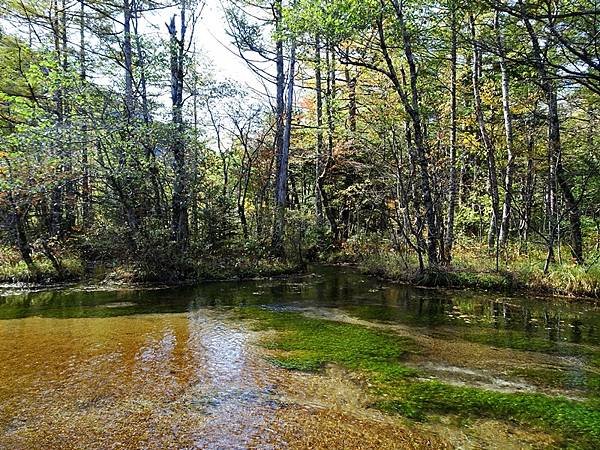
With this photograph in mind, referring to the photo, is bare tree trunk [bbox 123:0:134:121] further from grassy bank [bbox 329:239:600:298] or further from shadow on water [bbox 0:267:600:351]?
grassy bank [bbox 329:239:600:298]

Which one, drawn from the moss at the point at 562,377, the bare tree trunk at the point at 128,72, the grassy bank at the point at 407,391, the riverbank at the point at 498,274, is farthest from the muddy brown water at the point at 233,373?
the bare tree trunk at the point at 128,72

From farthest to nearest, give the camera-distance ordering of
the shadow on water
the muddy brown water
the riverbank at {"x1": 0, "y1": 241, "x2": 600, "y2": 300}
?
the riverbank at {"x1": 0, "y1": 241, "x2": 600, "y2": 300} → the shadow on water → the muddy brown water

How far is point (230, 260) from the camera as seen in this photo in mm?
12820

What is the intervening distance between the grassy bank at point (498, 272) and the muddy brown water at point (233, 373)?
750mm

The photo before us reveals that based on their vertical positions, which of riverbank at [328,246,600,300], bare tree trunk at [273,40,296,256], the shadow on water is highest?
bare tree trunk at [273,40,296,256]

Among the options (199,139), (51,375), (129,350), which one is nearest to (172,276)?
(199,139)

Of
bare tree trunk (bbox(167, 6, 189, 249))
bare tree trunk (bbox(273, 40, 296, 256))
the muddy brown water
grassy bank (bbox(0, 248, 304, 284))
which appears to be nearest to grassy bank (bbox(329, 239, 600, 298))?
the muddy brown water

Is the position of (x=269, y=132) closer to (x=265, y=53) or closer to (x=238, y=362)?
(x=265, y=53)

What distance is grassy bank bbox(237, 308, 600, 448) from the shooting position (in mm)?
3566

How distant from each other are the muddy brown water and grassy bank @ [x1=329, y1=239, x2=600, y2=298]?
75 cm

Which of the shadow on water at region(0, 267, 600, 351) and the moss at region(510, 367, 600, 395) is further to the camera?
the shadow on water at region(0, 267, 600, 351)

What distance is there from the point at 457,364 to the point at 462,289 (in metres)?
5.94

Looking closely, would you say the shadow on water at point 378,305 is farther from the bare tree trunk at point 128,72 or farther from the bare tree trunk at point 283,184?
the bare tree trunk at point 128,72

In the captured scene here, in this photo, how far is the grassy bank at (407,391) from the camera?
3.57m
